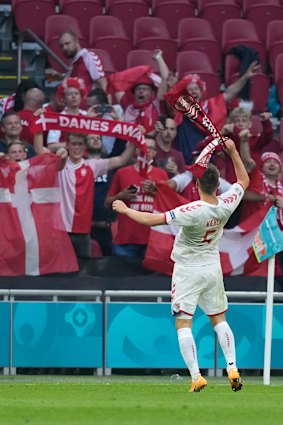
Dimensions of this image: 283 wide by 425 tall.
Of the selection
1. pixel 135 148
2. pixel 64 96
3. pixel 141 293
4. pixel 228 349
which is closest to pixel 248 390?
pixel 228 349

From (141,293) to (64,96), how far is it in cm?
296

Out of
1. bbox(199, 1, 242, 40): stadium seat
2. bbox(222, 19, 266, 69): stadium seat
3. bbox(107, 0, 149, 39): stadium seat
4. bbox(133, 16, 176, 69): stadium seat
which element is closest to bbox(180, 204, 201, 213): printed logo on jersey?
bbox(133, 16, 176, 69): stadium seat

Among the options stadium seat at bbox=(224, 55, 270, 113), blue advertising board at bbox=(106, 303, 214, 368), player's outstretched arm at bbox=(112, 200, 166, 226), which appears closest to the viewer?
player's outstretched arm at bbox=(112, 200, 166, 226)

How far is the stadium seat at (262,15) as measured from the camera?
73.2ft

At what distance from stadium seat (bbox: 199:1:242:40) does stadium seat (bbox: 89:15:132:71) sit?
167 centimetres

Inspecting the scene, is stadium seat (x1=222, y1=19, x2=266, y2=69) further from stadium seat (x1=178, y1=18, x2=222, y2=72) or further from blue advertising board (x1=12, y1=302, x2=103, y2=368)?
blue advertising board (x1=12, y1=302, x2=103, y2=368)

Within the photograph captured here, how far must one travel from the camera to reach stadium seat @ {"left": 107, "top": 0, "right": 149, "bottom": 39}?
2184 centimetres

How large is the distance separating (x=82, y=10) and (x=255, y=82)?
316 cm

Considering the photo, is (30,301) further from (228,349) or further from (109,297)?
(228,349)

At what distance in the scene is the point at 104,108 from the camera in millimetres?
17438

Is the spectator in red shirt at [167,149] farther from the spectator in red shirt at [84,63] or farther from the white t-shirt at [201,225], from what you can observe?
the white t-shirt at [201,225]

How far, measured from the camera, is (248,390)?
12523 millimetres

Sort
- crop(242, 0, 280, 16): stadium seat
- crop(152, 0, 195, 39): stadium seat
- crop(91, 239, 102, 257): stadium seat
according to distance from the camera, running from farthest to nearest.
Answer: crop(242, 0, 280, 16): stadium seat, crop(152, 0, 195, 39): stadium seat, crop(91, 239, 102, 257): stadium seat

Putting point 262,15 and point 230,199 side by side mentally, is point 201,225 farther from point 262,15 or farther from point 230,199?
point 262,15
